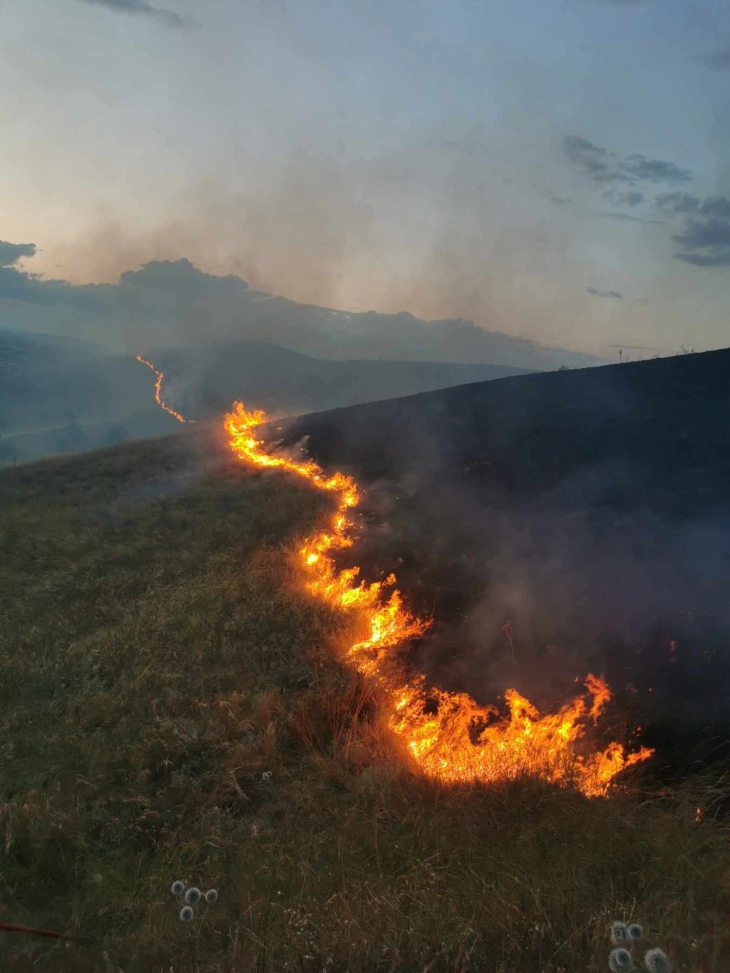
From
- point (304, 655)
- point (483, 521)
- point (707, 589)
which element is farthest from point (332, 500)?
point (707, 589)

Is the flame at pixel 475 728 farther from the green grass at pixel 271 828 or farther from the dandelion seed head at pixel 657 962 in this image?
the dandelion seed head at pixel 657 962

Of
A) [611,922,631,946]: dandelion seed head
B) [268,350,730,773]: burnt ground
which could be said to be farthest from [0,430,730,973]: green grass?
[268,350,730,773]: burnt ground

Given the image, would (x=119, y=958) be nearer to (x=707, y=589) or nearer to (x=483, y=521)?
(x=707, y=589)

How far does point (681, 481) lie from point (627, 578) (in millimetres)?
3278

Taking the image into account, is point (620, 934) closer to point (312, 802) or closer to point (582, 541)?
point (312, 802)

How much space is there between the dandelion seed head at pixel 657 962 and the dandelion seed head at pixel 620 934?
9.0 inches

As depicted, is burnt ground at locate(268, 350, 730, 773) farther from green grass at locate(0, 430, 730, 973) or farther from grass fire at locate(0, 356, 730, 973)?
green grass at locate(0, 430, 730, 973)

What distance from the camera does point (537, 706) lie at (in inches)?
261

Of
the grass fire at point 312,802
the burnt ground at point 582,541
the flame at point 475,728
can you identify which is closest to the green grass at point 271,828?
the grass fire at point 312,802

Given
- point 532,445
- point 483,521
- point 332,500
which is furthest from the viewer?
point 332,500

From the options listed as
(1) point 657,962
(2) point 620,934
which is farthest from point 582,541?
(1) point 657,962

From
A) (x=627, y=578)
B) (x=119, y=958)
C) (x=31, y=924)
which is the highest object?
(x=627, y=578)

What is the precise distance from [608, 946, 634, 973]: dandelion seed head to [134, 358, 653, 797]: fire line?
2662 mm

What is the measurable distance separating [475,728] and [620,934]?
3589mm
